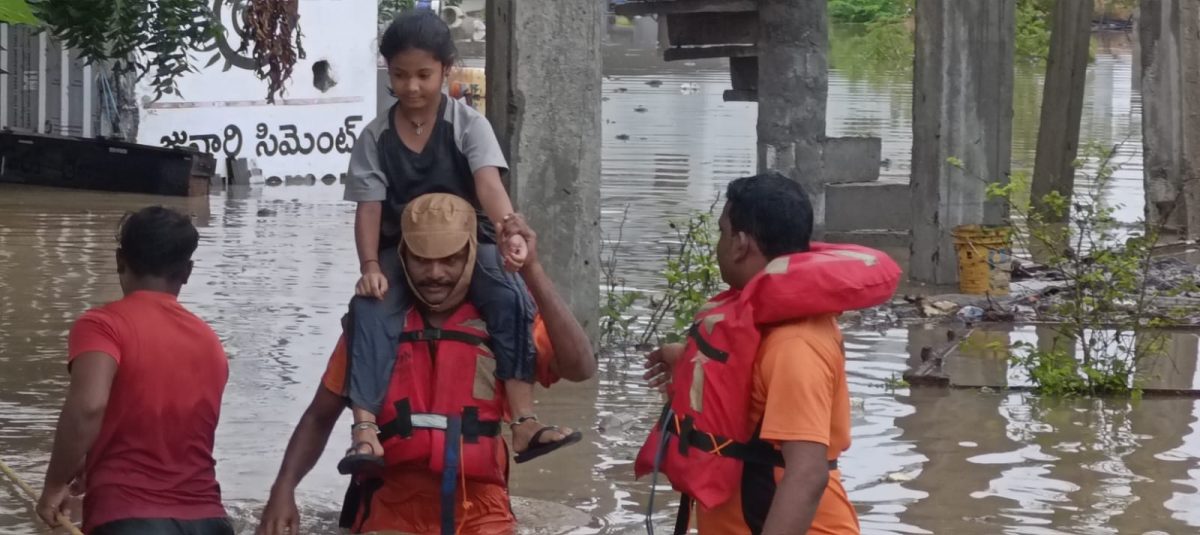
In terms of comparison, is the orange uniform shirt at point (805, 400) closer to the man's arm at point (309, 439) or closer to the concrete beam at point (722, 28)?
the man's arm at point (309, 439)

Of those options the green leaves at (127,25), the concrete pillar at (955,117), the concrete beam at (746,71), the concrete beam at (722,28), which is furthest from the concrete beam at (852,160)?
the green leaves at (127,25)

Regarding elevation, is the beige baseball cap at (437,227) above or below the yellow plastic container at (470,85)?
below

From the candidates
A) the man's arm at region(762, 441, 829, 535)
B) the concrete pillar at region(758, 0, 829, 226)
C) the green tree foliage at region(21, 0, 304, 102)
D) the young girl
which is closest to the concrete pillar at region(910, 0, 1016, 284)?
the concrete pillar at region(758, 0, 829, 226)

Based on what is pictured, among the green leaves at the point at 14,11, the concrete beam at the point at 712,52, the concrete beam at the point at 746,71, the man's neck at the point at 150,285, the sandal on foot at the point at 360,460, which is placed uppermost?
the concrete beam at the point at 712,52

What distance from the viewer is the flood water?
6.00m

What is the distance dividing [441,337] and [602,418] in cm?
355

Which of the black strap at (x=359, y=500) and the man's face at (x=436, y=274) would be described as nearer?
the man's face at (x=436, y=274)

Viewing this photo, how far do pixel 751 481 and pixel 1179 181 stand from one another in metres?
11.7

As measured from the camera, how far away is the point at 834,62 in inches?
1822

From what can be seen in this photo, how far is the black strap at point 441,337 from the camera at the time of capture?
4039 mm

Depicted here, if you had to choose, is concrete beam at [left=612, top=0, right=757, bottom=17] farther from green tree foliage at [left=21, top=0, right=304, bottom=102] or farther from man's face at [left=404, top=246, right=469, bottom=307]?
man's face at [left=404, top=246, right=469, bottom=307]

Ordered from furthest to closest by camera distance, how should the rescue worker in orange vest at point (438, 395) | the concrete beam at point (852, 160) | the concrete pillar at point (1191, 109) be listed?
1. the concrete beam at point (852, 160)
2. the concrete pillar at point (1191, 109)
3. the rescue worker in orange vest at point (438, 395)

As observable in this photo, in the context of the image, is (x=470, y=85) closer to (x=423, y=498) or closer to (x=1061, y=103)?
(x=1061, y=103)

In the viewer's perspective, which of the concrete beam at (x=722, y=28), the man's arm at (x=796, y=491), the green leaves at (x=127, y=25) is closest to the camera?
the man's arm at (x=796, y=491)
